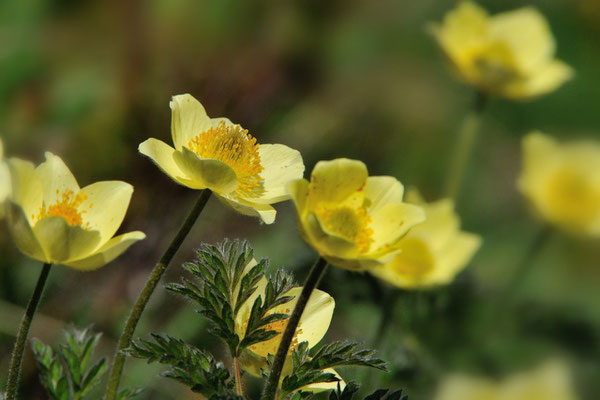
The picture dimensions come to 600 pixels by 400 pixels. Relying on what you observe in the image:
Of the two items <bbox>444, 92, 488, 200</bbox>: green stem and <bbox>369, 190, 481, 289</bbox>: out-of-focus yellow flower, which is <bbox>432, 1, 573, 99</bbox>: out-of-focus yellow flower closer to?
<bbox>444, 92, 488, 200</bbox>: green stem

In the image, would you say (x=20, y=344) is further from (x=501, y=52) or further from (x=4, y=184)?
(x=501, y=52)

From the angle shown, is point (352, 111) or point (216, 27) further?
point (216, 27)

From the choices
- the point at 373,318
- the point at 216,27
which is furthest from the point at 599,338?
the point at 216,27

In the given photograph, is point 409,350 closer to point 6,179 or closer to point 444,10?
point 6,179

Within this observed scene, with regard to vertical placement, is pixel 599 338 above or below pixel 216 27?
below

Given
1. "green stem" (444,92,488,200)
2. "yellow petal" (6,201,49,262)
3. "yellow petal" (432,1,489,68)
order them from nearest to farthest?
"yellow petal" (6,201,49,262) < "green stem" (444,92,488,200) < "yellow petal" (432,1,489,68)

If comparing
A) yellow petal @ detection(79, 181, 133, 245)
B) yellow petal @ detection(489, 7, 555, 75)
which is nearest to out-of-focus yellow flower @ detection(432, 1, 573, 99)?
yellow petal @ detection(489, 7, 555, 75)

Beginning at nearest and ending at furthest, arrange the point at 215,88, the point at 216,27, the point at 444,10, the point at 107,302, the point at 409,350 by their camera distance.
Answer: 1. the point at 409,350
2. the point at 107,302
3. the point at 215,88
4. the point at 216,27
5. the point at 444,10

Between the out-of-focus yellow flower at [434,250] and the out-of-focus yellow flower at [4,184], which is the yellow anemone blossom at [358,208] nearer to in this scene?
the out-of-focus yellow flower at [4,184]
